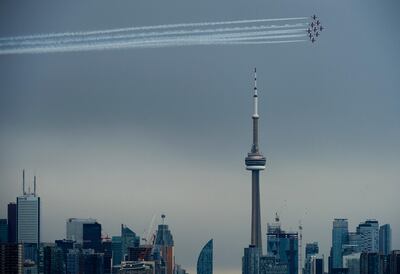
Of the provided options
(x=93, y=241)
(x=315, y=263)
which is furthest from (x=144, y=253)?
(x=315, y=263)

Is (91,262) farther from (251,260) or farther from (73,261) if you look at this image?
(251,260)

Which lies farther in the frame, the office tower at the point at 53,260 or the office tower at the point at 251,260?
the office tower at the point at 251,260

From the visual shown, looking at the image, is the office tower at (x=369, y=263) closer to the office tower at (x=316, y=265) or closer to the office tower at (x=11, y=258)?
the office tower at (x=316, y=265)

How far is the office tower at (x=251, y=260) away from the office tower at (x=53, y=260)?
5035 mm

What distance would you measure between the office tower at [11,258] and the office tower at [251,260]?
654 cm

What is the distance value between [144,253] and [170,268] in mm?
3170

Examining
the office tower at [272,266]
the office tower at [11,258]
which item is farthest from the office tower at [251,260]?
the office tower at [11,258]

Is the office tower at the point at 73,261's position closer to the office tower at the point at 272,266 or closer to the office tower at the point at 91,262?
the office tower at the point at 91,262

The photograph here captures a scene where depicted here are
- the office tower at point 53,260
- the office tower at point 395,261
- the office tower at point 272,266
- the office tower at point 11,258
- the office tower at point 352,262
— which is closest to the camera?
the office tower at point 11,258

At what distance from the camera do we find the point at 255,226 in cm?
5947

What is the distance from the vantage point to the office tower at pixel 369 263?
52.2 m

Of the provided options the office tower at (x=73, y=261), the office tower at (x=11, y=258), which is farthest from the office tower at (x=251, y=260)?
the office tower at (x=11, y=258)

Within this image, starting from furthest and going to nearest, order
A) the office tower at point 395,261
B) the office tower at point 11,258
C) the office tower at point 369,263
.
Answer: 1. the office tower at point 369,263
2. the office tower at point 395,261
3. the office tower at point 11,258

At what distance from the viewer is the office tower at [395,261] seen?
50612 millimetres
